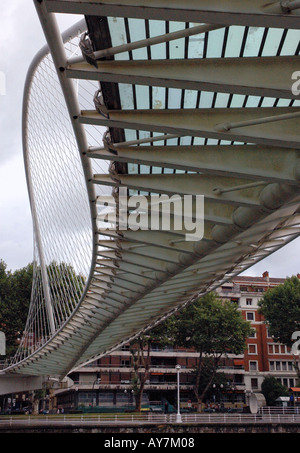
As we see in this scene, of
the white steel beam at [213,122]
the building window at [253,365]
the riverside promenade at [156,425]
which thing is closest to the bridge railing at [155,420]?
the riverside promenade at [156,425]

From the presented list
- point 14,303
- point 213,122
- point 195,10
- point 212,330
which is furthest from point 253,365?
point 195,10

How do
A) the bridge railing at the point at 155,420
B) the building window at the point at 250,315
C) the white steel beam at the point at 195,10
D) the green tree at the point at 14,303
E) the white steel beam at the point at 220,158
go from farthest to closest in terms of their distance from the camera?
the building window at the point at 250,315
the green tree at the point at 14,303
the bridge railing at the point at 155,420
the white steel beam at the point at 220,158
the white steel beam at the point at 195,10

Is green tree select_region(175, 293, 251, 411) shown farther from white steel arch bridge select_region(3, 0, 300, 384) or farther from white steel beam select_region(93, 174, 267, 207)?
white steel beam select_region(93, 174, 267, 207)

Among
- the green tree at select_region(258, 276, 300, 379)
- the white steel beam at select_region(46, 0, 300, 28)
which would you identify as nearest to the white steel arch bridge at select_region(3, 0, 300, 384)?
the white steel beam at select_region(46, 0, 300, 28)

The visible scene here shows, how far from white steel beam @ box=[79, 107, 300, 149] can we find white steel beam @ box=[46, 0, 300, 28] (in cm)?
291

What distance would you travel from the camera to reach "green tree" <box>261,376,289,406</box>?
224 ft

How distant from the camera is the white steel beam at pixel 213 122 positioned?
9609 millimetres

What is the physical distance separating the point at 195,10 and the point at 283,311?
205ft

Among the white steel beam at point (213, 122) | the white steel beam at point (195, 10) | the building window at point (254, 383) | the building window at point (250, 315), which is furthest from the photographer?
the building window at point (250, 315)

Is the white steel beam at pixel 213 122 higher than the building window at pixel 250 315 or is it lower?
lower

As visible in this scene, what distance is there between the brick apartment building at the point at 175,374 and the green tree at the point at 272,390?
11.8 feet

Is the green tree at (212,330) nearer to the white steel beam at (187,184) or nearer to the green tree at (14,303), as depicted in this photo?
the green tree at (14,303)

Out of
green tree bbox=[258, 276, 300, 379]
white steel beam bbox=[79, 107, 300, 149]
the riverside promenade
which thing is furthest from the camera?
green tree bbox=[258, 276, 300, 379]

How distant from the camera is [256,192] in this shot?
12984 millimetres
